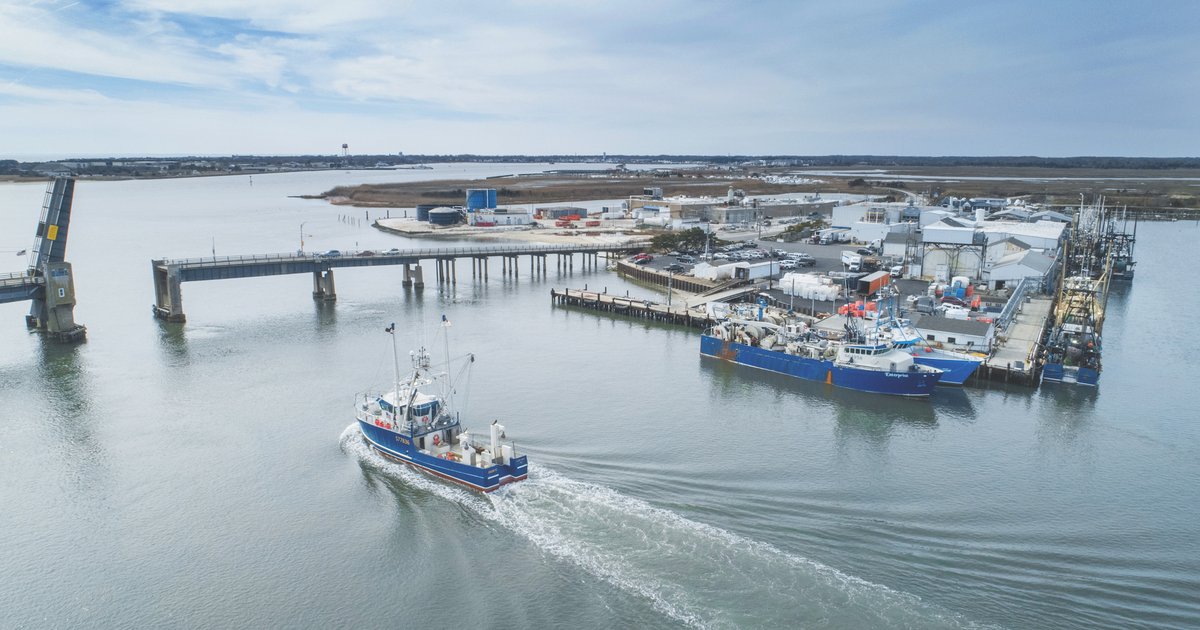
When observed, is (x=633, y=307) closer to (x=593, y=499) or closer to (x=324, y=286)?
(x=324, y=286)

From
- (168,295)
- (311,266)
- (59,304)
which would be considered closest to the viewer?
(59,304)

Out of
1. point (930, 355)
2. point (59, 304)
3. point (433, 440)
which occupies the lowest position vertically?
point (433, 440)

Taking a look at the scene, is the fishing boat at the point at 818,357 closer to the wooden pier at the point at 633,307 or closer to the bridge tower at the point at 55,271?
the wooden pier at the point at 633,307

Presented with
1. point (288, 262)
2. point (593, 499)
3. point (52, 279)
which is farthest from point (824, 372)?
point (52, 279)

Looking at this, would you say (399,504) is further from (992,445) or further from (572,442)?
(992,445)

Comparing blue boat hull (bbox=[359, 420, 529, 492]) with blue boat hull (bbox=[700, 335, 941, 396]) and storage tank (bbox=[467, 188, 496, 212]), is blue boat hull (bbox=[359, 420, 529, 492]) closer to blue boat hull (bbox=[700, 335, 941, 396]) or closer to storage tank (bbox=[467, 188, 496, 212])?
blue boat hull (bbox=[700, 335, 941, 396])

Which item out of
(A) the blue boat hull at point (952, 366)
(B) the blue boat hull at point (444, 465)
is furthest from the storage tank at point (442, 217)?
(B) the blue boat hull at point (444, 465)

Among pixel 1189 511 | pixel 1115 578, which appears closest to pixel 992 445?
pixel 1189 511
